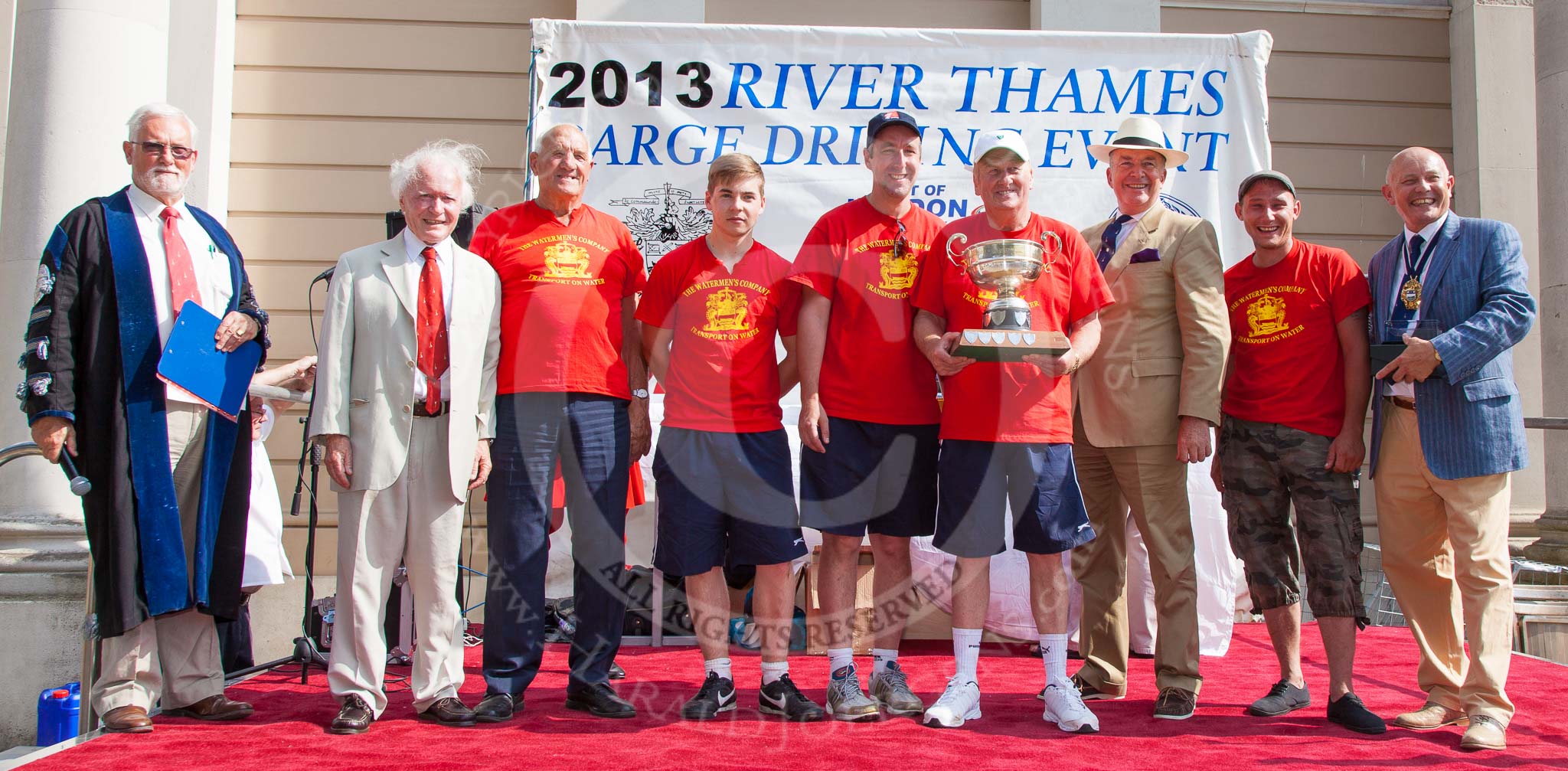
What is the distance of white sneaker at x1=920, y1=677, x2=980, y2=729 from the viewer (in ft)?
10.4

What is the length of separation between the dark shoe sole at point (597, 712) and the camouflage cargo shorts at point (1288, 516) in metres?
2.02

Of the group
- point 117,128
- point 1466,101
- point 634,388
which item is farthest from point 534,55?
point 1466,101

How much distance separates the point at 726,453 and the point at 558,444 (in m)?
0.55

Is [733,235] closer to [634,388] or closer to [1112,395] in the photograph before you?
[634,388]

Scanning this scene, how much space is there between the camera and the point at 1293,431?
347cm

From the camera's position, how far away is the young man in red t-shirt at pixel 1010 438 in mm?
3229

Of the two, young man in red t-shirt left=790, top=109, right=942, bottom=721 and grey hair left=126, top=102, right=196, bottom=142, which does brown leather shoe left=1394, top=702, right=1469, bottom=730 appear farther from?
grey hair left=126, top=102, right=196, bottom=142

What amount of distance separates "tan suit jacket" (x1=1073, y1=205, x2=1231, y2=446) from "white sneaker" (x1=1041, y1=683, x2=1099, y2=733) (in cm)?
81

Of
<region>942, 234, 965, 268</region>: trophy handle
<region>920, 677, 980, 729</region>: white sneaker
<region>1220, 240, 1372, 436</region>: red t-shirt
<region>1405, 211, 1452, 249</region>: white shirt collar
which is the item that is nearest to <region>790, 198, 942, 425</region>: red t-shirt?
<region>942, 234, 965, 268</region>: trophy handle

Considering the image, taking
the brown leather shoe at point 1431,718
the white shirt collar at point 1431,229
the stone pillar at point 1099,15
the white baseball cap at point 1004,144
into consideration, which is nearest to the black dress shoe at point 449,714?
the white baseball cap at point 1004,144

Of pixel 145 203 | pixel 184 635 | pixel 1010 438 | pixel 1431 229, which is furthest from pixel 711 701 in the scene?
pixel 1431 229

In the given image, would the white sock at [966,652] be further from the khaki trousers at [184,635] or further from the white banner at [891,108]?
the white banner at [891,108]

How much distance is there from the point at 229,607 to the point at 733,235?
189cm

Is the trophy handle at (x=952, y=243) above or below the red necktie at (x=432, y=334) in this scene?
above
